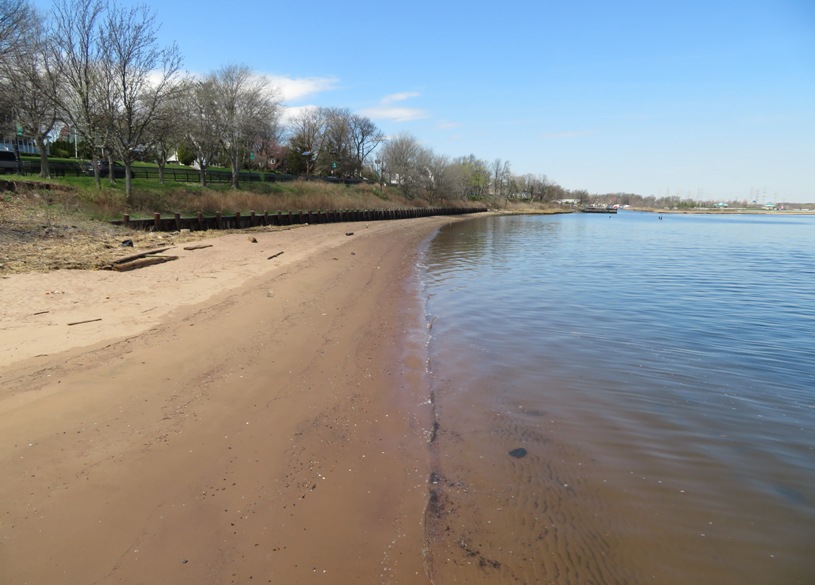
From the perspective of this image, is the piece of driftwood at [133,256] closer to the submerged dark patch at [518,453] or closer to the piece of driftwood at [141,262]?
the piece of driftwood at [141,262]

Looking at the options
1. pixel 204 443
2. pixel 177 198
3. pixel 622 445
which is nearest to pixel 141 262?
pixel 204 443

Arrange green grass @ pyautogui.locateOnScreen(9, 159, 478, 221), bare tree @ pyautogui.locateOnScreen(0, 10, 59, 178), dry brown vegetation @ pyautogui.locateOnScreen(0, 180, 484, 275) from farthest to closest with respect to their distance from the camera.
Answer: bare tree @ pyautogui.locateOnScreen(0, 10, 59, 178), green grass @ pyautogui.locateOnScreen(9, 159, 478, 221), dry brown vegetation @ pyautogui.locateOnScreen(0, 180, 484, 275)

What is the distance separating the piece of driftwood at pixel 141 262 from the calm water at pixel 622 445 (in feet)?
27.9

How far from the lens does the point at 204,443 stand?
4.95 metres

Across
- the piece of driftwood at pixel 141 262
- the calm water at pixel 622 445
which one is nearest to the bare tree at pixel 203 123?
the piece of driftwood at pixel 141 262

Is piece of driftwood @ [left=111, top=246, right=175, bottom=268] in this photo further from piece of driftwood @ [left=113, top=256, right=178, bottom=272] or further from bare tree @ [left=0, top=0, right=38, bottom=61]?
bare tree @ [left=0, top=0, right=38, bottom=61]

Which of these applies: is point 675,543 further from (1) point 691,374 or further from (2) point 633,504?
(1) point 691,374

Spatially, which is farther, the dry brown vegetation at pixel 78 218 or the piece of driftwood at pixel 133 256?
the dry brown vegetation at pixel 78 218

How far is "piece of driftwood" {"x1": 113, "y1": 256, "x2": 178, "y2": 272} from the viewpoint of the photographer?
42.5ft

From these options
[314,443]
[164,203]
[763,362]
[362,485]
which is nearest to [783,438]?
[763,362]

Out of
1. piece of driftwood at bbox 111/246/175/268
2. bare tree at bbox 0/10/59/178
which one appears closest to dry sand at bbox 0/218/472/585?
piece of driftwood at bbox 111/246/175/268

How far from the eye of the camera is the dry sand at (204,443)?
11.3 feet

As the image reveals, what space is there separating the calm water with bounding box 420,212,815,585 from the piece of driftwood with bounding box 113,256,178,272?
334 inches

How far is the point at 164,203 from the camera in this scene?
31281 mm
